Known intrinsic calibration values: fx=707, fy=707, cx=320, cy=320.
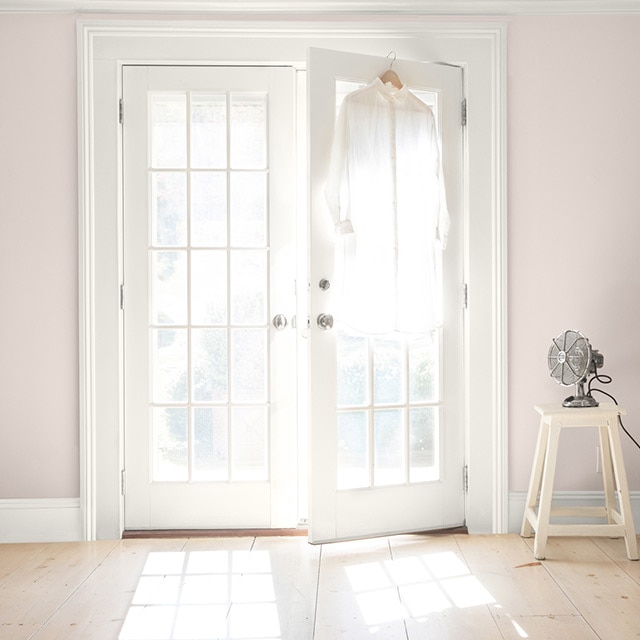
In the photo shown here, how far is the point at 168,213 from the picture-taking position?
3.13 metres

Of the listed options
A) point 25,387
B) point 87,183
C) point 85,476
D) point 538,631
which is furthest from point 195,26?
point 538,631

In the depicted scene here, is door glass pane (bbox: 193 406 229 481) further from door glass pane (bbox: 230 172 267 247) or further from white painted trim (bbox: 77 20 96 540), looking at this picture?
door glass pane (bbox: 230 172 267 247)

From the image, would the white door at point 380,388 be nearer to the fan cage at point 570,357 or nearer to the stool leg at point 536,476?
the stool leg at point 536,476

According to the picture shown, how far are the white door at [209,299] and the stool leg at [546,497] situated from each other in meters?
1.05

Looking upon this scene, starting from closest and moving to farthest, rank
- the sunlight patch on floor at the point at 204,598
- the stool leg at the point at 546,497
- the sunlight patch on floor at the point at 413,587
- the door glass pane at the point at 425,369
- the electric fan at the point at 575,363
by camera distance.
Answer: the sunlight patch on floor at the point at 204,598 < the sunlight patch on floor at the point at 413,587 < the stool leg at the point at 546,497 < the electric fan at the point at 575,363 < the door glass pane at the point at 425,369

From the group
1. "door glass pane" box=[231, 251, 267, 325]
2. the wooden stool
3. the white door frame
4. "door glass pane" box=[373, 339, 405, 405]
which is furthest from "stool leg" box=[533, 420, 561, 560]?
"door glass pane" box=[231, 251, 267, 325]

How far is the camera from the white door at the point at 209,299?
10.2 feet

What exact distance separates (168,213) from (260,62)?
0.77 metres

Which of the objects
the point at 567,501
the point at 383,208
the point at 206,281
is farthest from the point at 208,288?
the point at 567,501

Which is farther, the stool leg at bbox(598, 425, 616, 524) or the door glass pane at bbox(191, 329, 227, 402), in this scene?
the door glass pane at bbox(191, 329, 227, 402)

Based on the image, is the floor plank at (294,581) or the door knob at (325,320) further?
the door knob at (325,320)

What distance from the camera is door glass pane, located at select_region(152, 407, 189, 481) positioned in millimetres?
3137

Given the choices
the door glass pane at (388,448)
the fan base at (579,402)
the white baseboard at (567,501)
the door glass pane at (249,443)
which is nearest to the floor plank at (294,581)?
the door glass pane at (249,443)

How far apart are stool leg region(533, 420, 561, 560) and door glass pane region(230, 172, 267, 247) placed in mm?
1479
